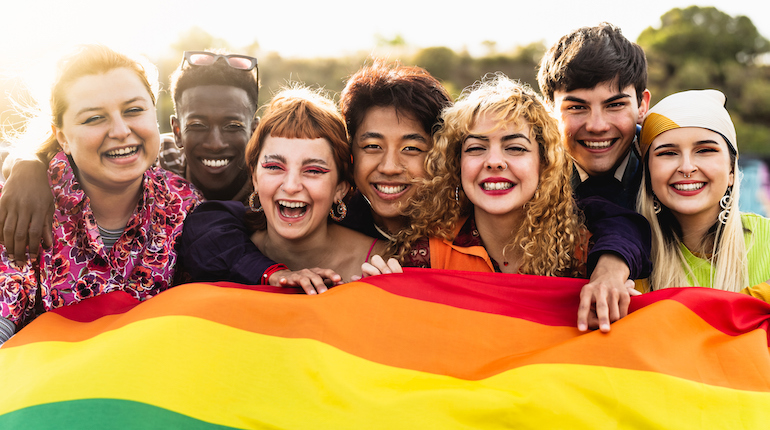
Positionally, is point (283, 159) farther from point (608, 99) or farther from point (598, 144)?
point (608, 99)

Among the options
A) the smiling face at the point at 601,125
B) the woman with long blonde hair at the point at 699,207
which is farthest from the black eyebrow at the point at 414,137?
the woman with long blonde hair at the point at 699,207

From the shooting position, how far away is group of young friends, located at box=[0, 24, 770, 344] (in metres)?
3.06

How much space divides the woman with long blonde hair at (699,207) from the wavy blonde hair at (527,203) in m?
0.54

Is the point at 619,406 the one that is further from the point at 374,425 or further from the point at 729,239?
the point at 729,239

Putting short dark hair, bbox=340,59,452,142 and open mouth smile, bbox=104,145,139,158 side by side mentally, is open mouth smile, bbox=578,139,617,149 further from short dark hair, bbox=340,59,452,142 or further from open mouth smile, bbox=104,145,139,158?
open mouth smile, bbox=104,145,139,158

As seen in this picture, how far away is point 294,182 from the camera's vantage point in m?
3.28

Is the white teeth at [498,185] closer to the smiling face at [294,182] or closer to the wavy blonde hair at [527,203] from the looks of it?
the wavy blonde hair at [527,203]

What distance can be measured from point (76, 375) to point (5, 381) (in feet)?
1.53

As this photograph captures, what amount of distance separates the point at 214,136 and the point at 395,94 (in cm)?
169

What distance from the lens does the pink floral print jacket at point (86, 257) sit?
300cm

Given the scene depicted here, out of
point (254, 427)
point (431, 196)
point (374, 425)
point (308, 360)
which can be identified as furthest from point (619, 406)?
point (431, 196)

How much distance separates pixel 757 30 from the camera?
30.9 meters

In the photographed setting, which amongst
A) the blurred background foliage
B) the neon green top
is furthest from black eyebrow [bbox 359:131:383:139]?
the blurred background foliage

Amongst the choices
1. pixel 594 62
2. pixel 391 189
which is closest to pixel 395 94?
pixel 391 189
